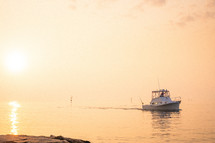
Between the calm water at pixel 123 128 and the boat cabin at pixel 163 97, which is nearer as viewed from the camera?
the calm water at pixel 123 128

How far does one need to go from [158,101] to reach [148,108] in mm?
8587

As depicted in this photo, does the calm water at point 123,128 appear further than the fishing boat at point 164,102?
No

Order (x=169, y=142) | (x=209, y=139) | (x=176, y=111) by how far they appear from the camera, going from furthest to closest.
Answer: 1. (x=176, y=111)
2. (x=209, y=139)
3. (x=169, y=142)

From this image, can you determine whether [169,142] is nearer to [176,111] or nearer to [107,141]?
[107,141]

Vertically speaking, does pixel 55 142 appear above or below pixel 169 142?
above

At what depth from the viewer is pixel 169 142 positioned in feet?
94.3

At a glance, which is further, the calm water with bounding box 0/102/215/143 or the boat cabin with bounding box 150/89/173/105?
the boat cabin with bounding box 150/89/173/105

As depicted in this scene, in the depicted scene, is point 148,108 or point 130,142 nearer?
point 130,142

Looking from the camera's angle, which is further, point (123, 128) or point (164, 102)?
point (164, 102)

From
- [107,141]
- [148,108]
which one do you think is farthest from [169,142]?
[148,108]

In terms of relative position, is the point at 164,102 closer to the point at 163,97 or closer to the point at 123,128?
the point at 163,97

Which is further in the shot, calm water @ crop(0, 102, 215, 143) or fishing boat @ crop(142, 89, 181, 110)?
fishing boat @ crop(142, 89, 181, 110)

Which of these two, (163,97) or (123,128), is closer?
(123,128)

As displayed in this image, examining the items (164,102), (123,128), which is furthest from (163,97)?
(123,128)
